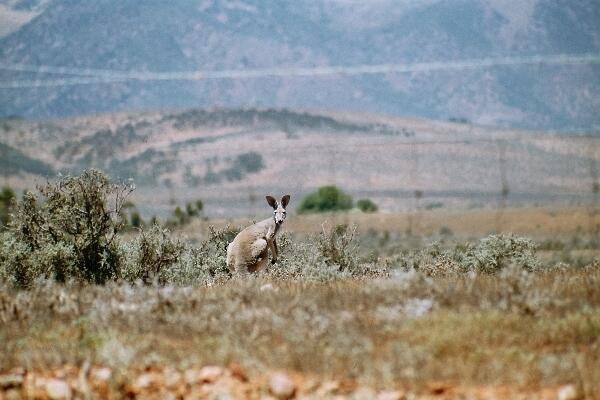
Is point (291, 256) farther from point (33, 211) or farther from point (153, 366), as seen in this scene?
point (153, 366)

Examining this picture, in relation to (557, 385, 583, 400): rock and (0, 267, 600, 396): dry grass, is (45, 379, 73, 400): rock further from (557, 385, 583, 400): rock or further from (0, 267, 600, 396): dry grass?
(557, 385, 583, 400): rock

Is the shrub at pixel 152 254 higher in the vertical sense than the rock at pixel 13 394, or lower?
higher

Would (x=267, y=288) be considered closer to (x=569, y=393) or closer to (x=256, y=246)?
(x=256, y=246)

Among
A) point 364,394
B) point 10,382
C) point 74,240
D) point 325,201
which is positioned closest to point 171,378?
point 10,382

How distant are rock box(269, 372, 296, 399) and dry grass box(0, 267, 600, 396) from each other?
0.23 m

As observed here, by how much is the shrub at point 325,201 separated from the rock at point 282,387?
9841cm

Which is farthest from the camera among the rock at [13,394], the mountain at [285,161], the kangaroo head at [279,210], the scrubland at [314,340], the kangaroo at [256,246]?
the mountain at [285,161]

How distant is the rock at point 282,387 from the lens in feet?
35.3

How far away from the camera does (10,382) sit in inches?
463

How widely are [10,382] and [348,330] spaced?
12.8 feet

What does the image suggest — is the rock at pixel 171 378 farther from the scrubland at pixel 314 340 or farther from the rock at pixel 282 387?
the rock at pixel 282 387

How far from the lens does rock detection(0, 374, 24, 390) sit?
11.7 metres

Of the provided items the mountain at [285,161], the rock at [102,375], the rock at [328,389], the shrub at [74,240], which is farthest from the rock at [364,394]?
the mountain at [285,161]

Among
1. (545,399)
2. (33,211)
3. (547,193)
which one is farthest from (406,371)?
(547,193)
